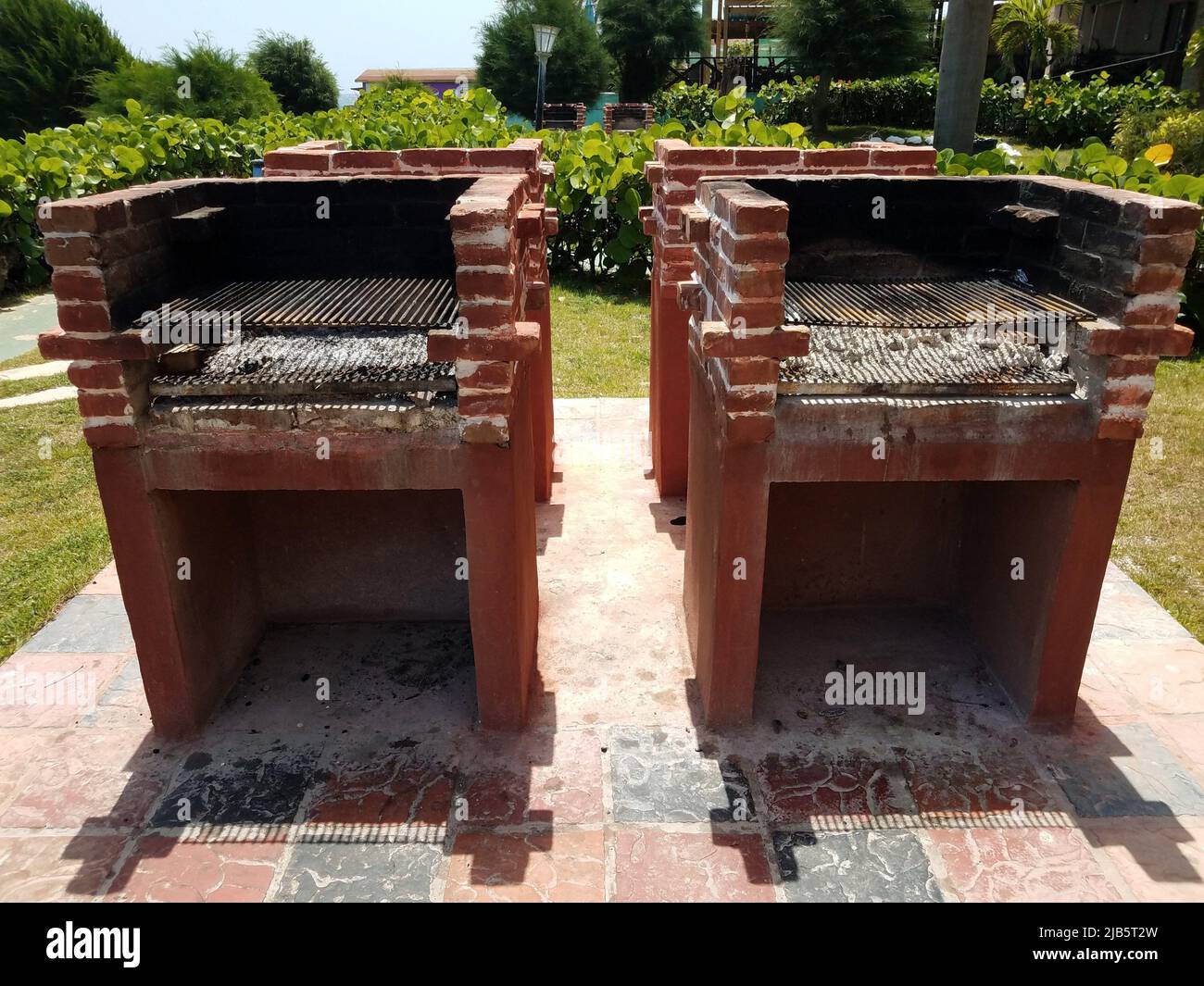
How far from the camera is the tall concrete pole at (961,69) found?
9867mm

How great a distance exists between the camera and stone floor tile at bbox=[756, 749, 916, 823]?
3902 mm

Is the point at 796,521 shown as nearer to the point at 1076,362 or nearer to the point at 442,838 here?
the point at 1076,362

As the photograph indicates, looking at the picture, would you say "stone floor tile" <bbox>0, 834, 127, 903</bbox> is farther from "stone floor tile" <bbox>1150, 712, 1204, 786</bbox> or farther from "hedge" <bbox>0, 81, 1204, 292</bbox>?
"hedge" <bbox>0, 81, 1204, 292</bbox>

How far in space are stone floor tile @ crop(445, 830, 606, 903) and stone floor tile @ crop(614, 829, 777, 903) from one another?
0.36 feet

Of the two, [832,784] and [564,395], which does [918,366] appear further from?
[564,395]

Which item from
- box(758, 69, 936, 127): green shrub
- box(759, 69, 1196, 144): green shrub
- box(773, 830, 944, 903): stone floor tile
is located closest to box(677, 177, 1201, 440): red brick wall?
box(773, 830, 944, 903): stone floor tile

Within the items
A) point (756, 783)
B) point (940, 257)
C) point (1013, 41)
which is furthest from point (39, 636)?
point (1013, 41)

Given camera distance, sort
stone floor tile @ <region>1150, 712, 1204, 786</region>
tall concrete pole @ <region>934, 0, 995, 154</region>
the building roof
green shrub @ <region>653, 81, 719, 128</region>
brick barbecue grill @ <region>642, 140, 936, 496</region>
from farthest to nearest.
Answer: the building roof < green shrub @ <region>653, 81, 719, 128</region> < tall concrete pole @ <region>934, 0, 995, 154</region> < brick barbecue grill @ <region>642, 140, 936, 496</region> < stone floor tile @ <region>1150, 712, 1204, 786</region>

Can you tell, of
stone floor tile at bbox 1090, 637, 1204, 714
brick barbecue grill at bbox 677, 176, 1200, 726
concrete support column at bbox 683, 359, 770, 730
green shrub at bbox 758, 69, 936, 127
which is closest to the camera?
brick barbecue grill at bbox 677, 176, 1200, 726

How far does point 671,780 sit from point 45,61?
114ft

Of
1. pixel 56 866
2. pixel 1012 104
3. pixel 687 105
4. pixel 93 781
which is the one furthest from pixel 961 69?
pixel 687 105

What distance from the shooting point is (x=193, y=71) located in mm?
23391

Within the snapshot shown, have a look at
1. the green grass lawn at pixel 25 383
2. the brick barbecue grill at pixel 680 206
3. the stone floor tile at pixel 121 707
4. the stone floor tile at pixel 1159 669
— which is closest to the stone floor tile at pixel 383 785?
the stone floor tile at pixel 121 707
